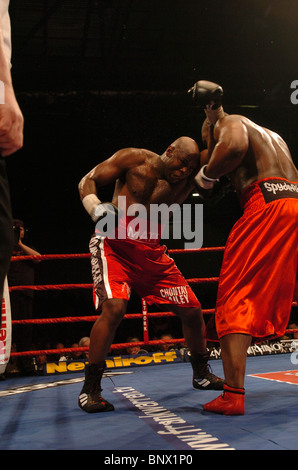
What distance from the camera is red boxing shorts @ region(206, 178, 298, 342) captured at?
1432mm

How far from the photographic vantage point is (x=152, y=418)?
1.41 metres

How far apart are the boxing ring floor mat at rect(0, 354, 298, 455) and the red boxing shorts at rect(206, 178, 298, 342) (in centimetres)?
29

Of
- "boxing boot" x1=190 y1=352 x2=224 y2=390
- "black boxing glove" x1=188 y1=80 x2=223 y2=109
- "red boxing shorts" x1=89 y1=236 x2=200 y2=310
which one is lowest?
"boxing boot" x1=190 y1=352 x2=224 y2=390

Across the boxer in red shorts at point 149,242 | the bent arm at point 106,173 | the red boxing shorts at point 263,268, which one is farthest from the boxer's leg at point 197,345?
the bent arm at point 106,173

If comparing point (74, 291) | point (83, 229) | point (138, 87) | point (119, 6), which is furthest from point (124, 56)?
point (74, 291)

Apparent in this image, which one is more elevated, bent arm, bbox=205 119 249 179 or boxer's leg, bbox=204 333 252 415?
bent arm, bbox=205 119 249 179

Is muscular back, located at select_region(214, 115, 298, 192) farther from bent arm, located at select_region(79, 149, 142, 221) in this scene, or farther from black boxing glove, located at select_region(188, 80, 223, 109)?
bent arm, located at select_region(79, 149, 142, 221)

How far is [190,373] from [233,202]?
21.4 ft

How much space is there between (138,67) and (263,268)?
4897 mm

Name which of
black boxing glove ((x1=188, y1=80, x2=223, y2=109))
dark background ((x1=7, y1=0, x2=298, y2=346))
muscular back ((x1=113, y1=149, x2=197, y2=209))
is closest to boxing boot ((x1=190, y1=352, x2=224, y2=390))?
muscular back ((x1=113, y1=149, x2=197, y2=209))

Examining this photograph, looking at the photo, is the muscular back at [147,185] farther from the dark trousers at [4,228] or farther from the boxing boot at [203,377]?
the dark trousers at [4,228]

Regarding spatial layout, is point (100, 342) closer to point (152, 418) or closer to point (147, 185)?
point (152, 418)

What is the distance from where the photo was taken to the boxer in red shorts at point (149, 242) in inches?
73.0

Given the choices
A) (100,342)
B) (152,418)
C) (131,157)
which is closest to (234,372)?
(152,418)
